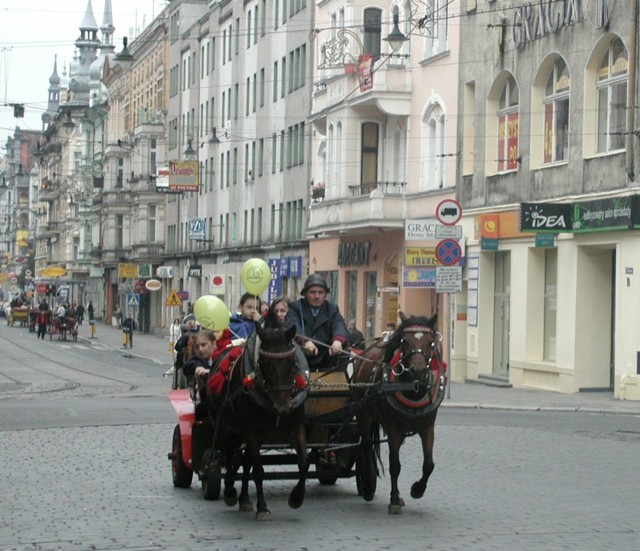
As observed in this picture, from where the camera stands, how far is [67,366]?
4988 cm

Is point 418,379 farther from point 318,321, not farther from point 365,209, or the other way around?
point 365,209

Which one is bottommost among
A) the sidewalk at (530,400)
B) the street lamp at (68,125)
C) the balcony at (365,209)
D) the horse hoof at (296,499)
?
the sidewalk at (530,400)

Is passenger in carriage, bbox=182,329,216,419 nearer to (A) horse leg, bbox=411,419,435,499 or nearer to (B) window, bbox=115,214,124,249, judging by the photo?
(A) horse leg, bbox=411,419,435,499

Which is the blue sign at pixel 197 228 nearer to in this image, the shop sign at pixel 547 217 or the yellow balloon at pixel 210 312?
the shop sign at pixel 547 217

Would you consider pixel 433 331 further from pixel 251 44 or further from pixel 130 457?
pixel 251 44

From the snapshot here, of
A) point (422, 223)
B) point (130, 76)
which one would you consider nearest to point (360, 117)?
point (422, 223)

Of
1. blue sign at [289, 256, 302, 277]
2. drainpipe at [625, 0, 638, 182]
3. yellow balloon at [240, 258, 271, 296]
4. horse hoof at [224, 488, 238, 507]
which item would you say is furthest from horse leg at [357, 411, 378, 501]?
blue sign at [289, 256, 302, 277]

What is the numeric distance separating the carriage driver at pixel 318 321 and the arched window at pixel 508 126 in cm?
2333

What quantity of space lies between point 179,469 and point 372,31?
113 ft

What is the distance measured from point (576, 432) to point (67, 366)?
29918 millimetres

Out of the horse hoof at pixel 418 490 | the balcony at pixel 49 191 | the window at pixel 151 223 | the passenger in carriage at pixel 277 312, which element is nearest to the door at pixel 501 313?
the passenger in carriage at pixel 277 312

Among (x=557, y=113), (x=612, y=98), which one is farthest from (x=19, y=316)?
(x=612, y=98)

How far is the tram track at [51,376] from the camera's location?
37062 millimetres

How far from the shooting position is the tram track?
37062mm
